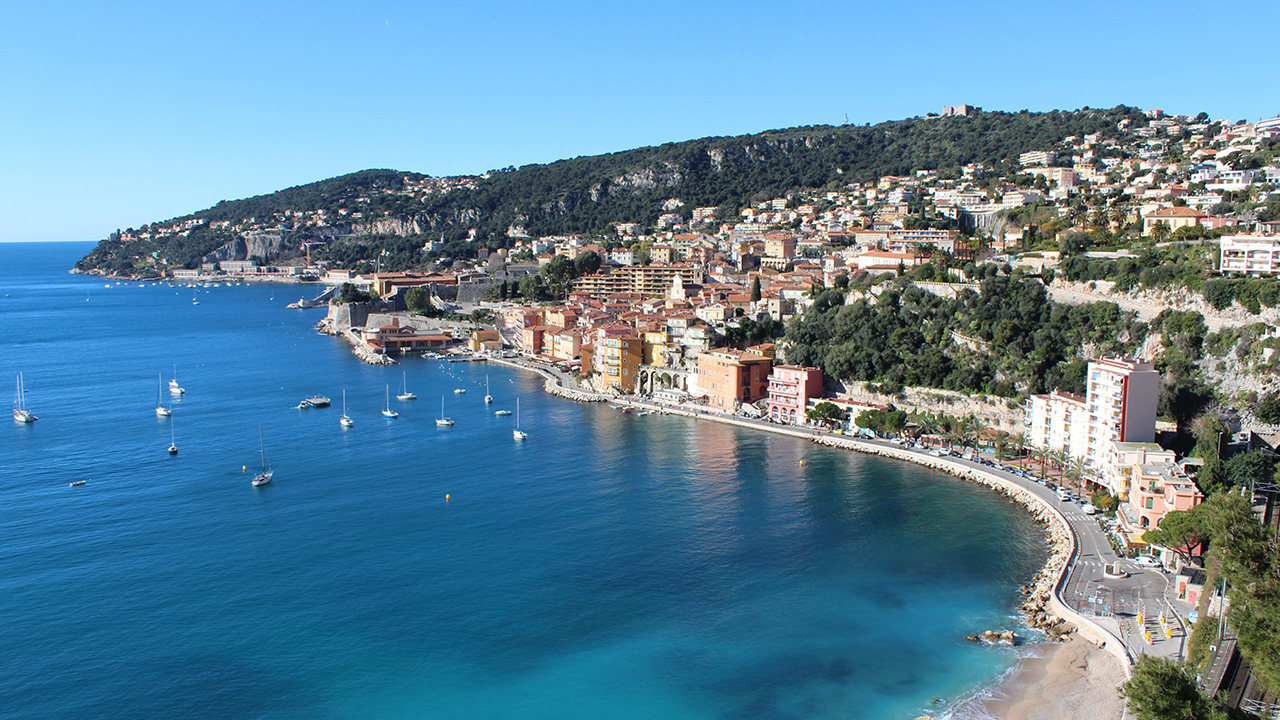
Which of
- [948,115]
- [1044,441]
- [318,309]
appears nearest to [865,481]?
[1044,441]

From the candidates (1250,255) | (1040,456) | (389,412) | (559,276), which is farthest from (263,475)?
(559,276)

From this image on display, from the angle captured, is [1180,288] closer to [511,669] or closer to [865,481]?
[865,481]

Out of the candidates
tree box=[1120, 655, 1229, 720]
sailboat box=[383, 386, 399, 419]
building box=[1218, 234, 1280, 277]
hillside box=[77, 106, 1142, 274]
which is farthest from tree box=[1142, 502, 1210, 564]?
hillside box=[77, 106, 1142, 274]

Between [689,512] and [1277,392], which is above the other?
[1277,392]

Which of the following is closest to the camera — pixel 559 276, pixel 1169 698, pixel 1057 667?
pixel 1169 698

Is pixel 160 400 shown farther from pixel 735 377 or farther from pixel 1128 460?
pixel 1128 460

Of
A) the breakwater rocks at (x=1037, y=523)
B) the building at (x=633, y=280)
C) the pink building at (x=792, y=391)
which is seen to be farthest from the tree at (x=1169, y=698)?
the building at (x=633, y=280)

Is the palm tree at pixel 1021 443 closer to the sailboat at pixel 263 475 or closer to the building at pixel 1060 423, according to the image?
the building at pixel 1060 423
